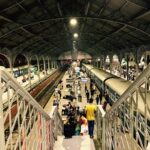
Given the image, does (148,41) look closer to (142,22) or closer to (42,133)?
(142,22)

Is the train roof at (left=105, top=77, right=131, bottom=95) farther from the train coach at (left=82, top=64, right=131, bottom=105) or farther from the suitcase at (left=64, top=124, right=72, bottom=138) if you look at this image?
the suitcase at (left=64, top=124, right=72, bottom=138)

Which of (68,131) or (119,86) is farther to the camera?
(119,86)

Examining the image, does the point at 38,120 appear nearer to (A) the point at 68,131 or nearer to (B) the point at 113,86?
(A) the point at 68,131

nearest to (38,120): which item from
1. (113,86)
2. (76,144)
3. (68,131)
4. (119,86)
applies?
(76,144)

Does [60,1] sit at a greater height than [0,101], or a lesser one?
greater

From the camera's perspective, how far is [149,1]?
9281mm

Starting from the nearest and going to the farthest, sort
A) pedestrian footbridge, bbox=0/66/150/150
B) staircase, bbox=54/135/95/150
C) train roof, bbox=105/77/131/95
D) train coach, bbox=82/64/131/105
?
1. pedestrian footbridge, bbox=0/66/150/150
2. staircase, bbox=54/135/95/150
3. train roof, bbox=105/77/131/95
4. train coach, bbox=82/64/131/105

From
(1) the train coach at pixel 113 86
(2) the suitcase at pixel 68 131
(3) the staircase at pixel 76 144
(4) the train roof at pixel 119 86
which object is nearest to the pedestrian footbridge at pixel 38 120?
(3) the staircase at pixel 76 144

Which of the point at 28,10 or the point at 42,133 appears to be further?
the point at 28,10

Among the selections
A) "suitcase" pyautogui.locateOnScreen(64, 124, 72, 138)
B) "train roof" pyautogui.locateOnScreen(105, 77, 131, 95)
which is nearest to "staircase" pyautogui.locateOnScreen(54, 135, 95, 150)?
"suitcase" pyautogui.locateOnScreen(64, 124, 72, 138)

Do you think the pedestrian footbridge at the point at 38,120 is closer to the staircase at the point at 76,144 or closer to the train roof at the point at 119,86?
the staircase at the point at 76,144

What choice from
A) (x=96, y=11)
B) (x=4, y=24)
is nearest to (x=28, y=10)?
(x=4, y=24)

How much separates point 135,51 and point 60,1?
764cm

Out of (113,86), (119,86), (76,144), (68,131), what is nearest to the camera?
(76,144)
